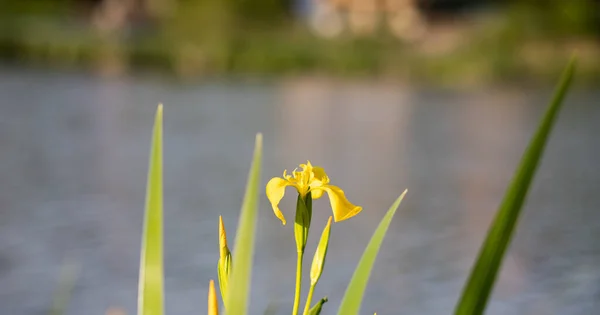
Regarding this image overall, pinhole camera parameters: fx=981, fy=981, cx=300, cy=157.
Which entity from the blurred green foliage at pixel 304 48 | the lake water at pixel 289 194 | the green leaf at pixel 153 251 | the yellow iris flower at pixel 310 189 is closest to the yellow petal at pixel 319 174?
the yellow iris flower at pixel 310 189

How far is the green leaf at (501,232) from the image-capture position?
0.46 metres

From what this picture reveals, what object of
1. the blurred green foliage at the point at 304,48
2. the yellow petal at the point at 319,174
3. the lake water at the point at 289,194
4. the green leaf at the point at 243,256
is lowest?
the green leaf at the point at 243,256

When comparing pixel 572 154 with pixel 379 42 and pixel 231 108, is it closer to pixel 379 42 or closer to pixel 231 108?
pixel 231 108

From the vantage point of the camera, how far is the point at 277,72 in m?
7.05

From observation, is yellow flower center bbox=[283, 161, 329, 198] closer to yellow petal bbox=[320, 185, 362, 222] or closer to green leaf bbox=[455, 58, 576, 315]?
yellow petal bbox=[320, 185, 362, 222]

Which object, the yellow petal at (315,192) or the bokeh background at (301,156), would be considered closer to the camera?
the yellow petal at (315,192)

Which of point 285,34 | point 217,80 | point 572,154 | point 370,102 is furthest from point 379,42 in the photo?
point 572,154

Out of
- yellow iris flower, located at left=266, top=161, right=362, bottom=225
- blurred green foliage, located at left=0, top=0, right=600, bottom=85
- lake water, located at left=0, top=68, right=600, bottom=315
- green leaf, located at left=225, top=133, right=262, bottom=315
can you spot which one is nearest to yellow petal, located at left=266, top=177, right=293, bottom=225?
yellow iris flower, located at left=266, top=161, right=362, bottom=225

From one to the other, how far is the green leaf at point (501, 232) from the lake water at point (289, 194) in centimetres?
105

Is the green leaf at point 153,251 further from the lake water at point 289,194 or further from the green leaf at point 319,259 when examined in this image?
the lake water at point 289,194

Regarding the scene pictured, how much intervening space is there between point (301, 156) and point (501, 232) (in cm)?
270

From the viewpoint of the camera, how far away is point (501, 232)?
46 cm

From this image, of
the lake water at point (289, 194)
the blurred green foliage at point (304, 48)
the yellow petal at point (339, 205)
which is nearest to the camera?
the yellow petal at point (339, 205)

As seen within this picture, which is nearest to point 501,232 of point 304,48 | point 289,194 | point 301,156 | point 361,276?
point 361,276
